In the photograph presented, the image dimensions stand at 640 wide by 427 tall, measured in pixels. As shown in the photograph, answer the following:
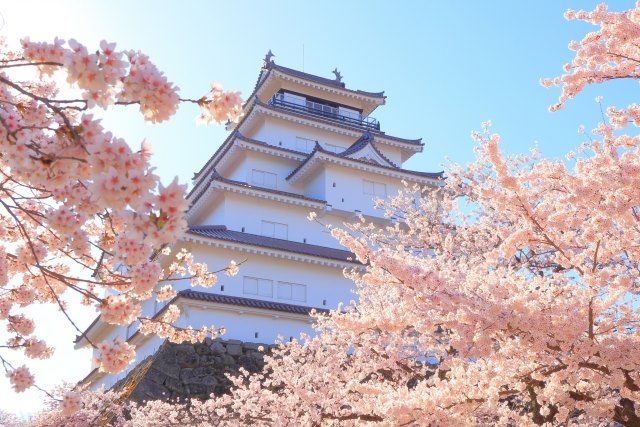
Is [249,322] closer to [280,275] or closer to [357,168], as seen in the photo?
[280,275]

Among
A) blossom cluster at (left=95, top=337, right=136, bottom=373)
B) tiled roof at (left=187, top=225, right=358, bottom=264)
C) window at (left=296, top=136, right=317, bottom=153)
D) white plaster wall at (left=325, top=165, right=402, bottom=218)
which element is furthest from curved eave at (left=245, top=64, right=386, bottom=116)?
blossom cluster at (left=95, top=337, right=136, bottom=373)

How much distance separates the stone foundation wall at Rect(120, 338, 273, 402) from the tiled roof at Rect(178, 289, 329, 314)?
1254 mm

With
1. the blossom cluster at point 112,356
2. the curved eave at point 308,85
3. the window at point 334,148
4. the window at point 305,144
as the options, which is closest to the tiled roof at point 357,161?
the window at point 305,144

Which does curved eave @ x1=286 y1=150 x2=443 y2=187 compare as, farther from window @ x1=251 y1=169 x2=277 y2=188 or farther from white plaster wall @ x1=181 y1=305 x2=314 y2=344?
white plaster wall @ x1=181 y1=305 x2=314 y2=344

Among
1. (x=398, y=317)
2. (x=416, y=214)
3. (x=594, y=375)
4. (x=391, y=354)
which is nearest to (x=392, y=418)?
(x=398, y=317)

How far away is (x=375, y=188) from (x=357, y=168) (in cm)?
135

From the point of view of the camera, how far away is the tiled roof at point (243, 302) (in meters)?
19.7

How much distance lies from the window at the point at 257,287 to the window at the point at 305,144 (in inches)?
Result: 336

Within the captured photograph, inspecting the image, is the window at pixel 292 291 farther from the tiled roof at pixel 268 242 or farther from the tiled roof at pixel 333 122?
the tiled roof at pixel 333 122

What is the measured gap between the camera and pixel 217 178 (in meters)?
23.7

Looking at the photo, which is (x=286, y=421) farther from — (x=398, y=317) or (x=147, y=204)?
(x=147, y=204)

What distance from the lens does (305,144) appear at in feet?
95.9

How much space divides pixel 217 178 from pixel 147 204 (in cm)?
2071

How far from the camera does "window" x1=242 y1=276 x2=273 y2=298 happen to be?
22.0 metres
